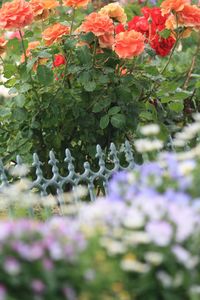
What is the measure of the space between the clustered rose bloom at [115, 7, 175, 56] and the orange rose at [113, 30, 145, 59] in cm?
37

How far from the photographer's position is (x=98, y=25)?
3.83 metres

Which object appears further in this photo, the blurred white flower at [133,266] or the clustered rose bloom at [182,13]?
the clustered rose bloom at [182,13]

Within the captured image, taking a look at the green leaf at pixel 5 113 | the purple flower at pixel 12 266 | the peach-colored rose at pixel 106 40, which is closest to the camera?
the purple flower at pixel 12 266

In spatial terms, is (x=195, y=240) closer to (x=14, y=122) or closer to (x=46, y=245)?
(x=46, y=245)

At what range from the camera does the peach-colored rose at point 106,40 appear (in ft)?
12.8

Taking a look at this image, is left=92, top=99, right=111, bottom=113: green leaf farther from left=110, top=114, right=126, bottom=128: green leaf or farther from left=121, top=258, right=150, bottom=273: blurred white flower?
left=121, top=258, right=150, bottom=273: blurred white flower

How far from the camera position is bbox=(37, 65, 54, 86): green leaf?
12.9 ft

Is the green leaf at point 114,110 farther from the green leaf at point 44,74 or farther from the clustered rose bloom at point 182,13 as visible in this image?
the clustered rose bloom at point 182,13

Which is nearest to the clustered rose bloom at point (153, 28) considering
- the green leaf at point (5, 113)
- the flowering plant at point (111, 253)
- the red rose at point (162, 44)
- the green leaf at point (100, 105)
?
the red rose at point (162, 44)

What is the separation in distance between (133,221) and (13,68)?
193cm

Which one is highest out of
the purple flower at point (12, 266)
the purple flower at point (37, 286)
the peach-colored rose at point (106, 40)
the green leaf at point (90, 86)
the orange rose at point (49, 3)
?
the purple flower at point (12, 266)

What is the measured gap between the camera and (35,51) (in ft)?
13.3

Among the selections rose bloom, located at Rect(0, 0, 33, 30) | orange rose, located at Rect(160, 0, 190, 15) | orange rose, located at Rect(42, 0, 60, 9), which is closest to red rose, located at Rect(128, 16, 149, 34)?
orange rose, located at Rect(160, 0, 190, 15)

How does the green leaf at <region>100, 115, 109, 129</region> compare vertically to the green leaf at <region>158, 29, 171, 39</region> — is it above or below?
below
